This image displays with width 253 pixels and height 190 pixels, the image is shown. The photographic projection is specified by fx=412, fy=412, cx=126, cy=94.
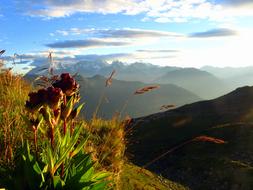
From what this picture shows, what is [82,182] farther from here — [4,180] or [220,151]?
[220,151]

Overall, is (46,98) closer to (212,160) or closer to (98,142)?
(98,142)

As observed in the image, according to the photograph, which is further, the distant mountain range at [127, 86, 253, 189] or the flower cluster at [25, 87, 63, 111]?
the distant mountain range at [127, 86, 253, 189]

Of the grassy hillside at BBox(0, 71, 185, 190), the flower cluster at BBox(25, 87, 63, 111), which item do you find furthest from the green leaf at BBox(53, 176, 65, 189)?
the grassy hillside at BBox(0, 71, 185, 190)

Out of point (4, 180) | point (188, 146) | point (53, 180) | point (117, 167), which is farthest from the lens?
point (188, 146)

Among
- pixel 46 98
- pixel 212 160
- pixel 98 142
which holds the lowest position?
pixel 212 160

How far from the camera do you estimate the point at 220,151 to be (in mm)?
27391

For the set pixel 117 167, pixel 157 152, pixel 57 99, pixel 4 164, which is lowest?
pixel 157 152

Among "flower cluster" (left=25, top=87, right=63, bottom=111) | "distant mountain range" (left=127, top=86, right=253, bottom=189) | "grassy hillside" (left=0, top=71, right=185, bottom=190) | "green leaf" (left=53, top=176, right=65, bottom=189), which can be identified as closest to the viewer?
"flower cluster" (left=25, top=87, right=63, bottom=111)

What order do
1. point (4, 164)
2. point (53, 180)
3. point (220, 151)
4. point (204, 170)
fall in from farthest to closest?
1. point (220, 151)
2. point (204, 170)
3. point (4, 164)
4. point (53, 180)

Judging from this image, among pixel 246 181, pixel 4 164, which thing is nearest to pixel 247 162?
pixel 246 181

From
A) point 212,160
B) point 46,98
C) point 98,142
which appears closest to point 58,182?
point 46,98

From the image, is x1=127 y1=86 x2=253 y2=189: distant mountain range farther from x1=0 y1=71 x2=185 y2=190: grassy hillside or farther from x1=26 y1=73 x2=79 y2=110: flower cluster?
x1=26 y1=73 x2=79 y2=110: flower cluster

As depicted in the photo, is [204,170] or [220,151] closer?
[204,170]

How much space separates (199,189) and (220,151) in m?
8.01
